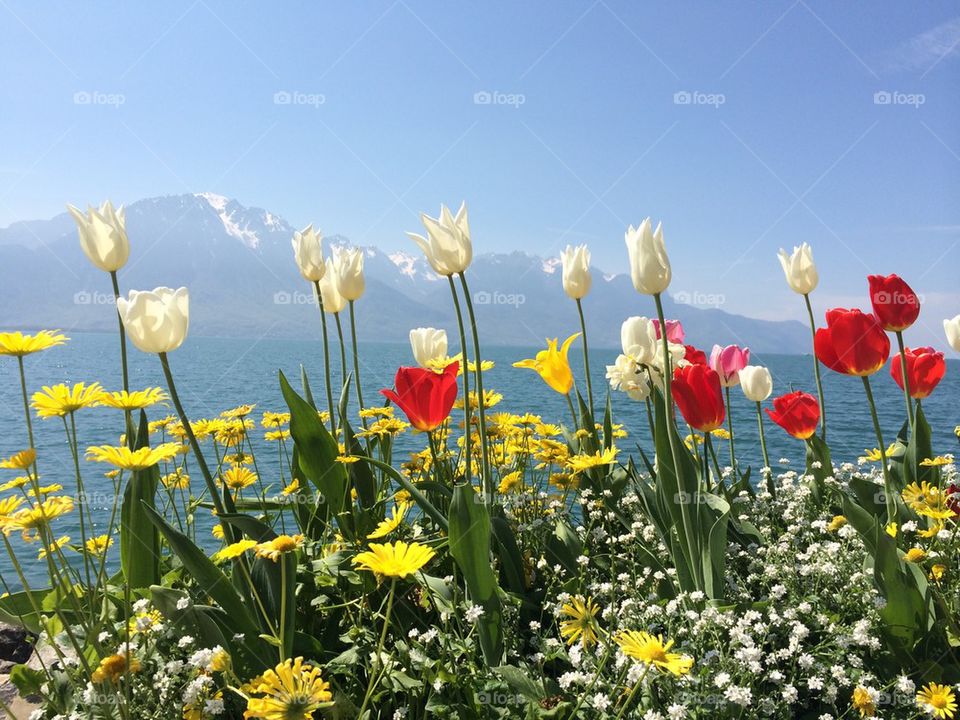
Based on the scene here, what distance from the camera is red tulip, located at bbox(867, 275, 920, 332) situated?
238 cm

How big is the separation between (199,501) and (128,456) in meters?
1.14

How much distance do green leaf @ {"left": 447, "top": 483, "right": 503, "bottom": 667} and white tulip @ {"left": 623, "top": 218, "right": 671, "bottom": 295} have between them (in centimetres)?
75

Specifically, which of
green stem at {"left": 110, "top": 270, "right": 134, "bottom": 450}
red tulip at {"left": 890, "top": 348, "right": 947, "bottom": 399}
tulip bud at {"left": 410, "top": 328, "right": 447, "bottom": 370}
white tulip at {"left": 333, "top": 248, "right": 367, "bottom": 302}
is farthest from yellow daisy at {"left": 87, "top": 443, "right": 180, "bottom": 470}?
red tulip at {"left": 890, "top": 348, "right": 947, "bottom": 399}

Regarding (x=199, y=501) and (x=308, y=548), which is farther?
(x=199, y=501)

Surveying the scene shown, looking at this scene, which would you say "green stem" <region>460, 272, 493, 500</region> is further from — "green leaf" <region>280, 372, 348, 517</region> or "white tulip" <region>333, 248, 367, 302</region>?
"white tulip" <region>333, 248, 367, 302</region>

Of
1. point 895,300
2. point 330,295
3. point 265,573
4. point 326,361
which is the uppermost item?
point 330,295

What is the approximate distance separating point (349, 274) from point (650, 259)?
123 cm

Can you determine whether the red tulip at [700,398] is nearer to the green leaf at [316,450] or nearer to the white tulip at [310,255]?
the green leaf at [316,450]

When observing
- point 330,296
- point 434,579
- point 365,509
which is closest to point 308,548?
point 365,509

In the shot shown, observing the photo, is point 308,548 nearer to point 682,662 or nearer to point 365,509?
point 365,509

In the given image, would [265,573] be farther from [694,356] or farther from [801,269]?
[801,269]

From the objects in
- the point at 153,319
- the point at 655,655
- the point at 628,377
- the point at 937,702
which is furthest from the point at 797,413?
the point at 153,319

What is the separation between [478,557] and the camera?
181cm

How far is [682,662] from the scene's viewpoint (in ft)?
4.34
